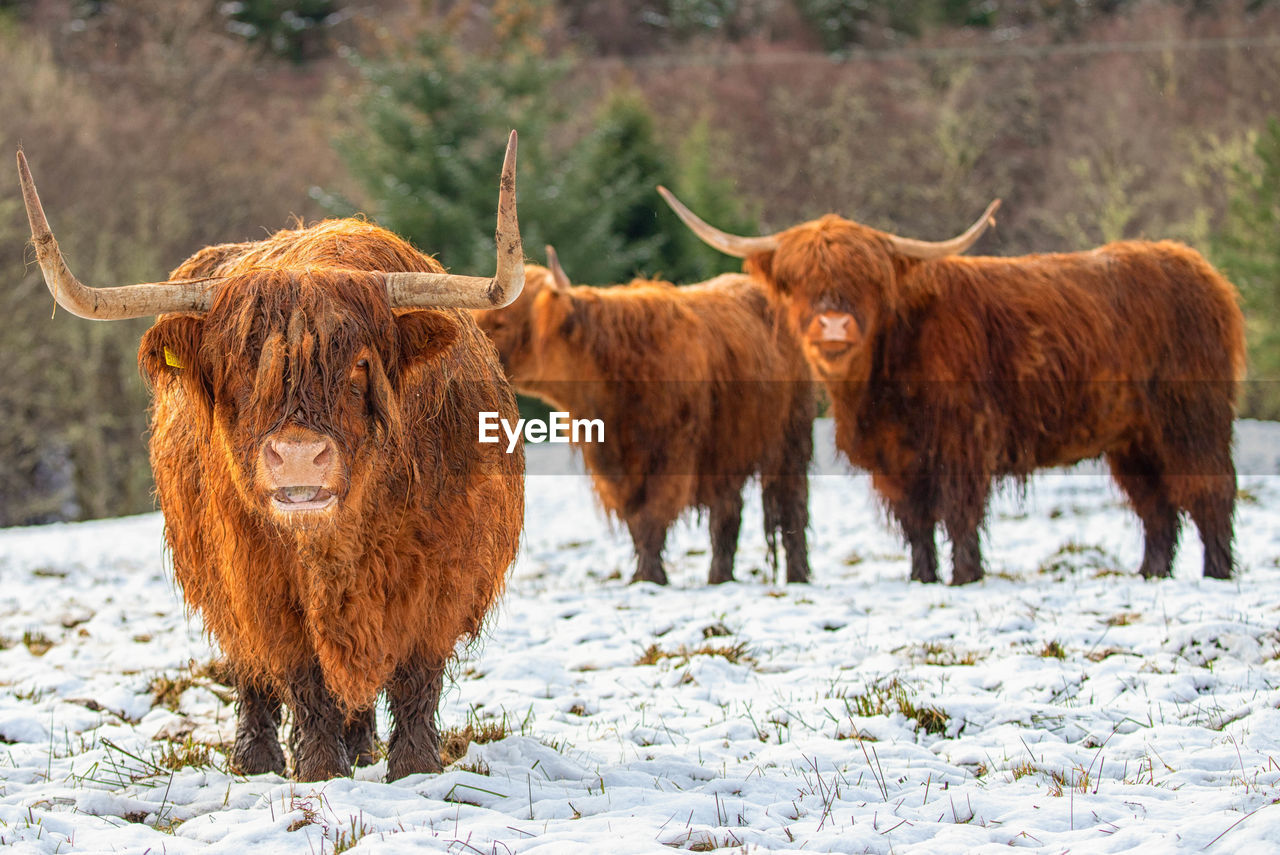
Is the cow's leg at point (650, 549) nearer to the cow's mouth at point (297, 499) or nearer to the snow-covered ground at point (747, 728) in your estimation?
the snow-covered ground at point (747, 728)

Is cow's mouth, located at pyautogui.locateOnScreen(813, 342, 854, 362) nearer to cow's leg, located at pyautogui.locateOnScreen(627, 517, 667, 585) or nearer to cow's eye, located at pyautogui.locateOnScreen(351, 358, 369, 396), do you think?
cow's leg, located at pyautogui.locateOnScreen(627, 517, 667, 585)

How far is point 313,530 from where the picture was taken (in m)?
2.89

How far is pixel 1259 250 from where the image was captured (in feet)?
49.0

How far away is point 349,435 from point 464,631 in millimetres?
798

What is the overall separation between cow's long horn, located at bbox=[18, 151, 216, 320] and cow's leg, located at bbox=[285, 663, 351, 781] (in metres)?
0.99

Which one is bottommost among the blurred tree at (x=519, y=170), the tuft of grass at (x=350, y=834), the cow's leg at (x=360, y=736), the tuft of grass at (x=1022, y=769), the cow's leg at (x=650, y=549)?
the cow's leg at (x=650, y=549)

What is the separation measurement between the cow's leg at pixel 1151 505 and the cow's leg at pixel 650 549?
8.28 ft

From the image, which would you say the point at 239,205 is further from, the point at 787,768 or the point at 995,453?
the point at 787,768

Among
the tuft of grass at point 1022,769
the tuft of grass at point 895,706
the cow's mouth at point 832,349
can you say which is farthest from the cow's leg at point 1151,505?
the tuft of grass at point 1022,769

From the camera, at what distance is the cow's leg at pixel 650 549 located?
7.09 metres

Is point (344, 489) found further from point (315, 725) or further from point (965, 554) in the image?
point (965, 554)

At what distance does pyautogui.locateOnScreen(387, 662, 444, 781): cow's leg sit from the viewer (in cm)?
332

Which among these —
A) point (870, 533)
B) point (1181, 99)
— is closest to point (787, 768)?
point (870, 533)

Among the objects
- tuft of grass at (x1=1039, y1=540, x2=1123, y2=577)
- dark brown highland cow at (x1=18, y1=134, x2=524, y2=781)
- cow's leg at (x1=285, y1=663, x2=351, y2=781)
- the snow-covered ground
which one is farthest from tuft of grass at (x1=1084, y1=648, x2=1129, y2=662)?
cow's leg at (x1=285, y1=663, x2=351, y2=781)
